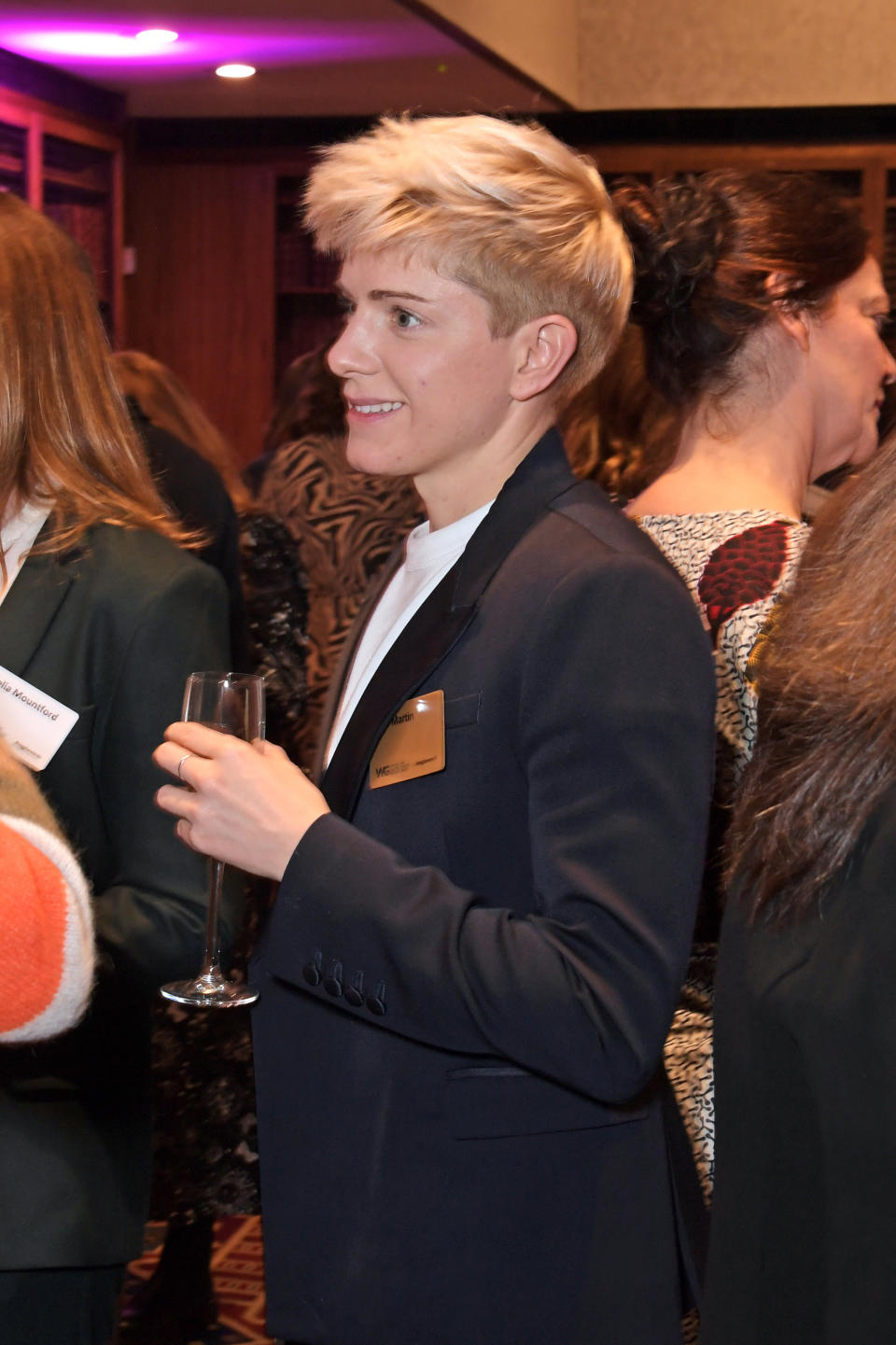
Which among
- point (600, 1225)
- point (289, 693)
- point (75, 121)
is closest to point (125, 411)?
point (600, 1225)

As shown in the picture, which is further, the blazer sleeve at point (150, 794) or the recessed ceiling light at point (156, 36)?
the recessed ceiling light at point (156, 36)

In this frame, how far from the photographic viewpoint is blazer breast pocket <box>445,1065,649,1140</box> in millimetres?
1283

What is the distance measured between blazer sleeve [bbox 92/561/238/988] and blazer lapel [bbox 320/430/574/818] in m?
0.18

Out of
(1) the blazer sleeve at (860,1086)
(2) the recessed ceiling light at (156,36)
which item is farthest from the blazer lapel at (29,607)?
(2) the recessed ceiling light at (156,36)

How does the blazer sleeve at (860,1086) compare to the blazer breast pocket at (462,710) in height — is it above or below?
below

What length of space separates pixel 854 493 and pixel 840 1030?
364mm

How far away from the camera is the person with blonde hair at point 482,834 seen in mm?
1209

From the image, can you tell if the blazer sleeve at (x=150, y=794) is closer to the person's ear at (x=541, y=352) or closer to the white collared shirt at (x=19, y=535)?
the white collared shirt at (x=19, y=535)

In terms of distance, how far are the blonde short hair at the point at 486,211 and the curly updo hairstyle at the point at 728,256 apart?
1.51 feet

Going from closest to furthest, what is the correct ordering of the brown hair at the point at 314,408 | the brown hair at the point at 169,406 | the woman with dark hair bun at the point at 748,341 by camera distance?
the woman with dark hair bun at the point at 748,341
the brown hair at the point at 314,408
the brown hair at the point at 169,406

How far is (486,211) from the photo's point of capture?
1.37 meters

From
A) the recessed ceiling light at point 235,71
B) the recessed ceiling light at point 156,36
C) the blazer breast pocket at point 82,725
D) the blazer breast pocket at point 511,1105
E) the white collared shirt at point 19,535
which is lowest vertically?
the blazer breast pocket at point 511,1105

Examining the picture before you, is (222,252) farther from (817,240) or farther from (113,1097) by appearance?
(113,1097)

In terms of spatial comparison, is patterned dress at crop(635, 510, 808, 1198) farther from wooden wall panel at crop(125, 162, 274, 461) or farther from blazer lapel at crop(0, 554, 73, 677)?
wooden wall panel at crop(125, 162, 274, 461)
